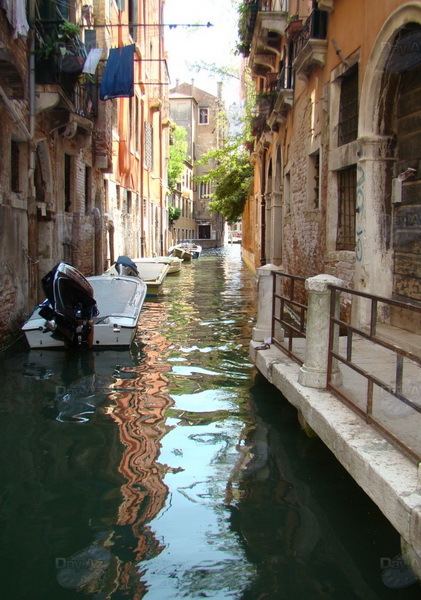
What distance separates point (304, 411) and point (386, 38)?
4.35 meters

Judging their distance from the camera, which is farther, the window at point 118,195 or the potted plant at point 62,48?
the window at point 118,195

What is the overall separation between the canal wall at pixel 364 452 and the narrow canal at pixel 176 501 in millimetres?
348

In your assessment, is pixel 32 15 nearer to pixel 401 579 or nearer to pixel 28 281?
pixel 28 281

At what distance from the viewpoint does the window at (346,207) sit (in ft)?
27.6

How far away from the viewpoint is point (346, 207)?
8.73m

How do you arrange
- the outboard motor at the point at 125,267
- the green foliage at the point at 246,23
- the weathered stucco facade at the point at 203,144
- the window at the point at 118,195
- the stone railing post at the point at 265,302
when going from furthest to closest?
the weathered stucco facade at the point at 203,144 < the window at the point at 118,195 < the green foliage at the point at 246,23 < the outboard motor at the point at 125,267 < the stone railing post at the point at 265,302

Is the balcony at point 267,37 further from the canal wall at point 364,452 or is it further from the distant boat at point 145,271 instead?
the canal wall at point 364,452

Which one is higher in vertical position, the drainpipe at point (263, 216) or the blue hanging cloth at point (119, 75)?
the blue hanging cloth at point (119, 75)

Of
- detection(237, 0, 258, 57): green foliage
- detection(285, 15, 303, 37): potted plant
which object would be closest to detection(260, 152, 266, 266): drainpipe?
detection(237, 0, 258, 57): green foliage

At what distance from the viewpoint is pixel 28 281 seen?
33.1 feet

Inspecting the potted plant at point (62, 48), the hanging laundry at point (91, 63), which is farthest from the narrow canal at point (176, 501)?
the hanging laundry at point (91, 63)

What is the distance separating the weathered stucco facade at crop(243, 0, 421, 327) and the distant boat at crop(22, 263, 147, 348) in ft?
10.6

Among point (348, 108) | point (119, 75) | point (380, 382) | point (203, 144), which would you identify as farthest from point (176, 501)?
point (203, 144)

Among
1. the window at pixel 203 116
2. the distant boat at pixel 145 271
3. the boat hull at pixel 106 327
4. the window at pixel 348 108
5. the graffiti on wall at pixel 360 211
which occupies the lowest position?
the boat hull at pixel 106 327
